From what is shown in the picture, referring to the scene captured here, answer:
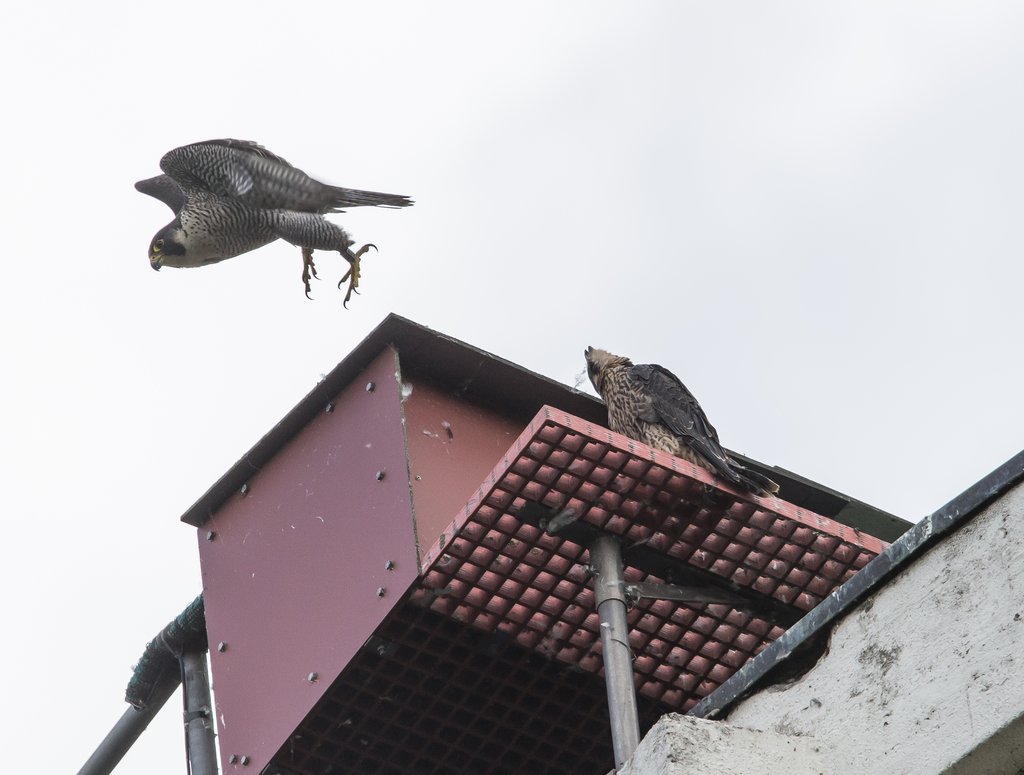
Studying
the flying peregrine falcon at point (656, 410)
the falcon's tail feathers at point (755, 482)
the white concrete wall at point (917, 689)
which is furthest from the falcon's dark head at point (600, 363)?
the white concrete wall at point (917, 689)

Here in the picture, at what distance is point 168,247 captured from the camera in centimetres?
765

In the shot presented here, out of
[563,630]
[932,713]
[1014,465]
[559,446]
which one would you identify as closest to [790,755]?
[932,713]

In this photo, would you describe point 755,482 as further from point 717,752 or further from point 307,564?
point 717,752

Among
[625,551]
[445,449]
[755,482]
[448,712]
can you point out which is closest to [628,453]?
[625,551]

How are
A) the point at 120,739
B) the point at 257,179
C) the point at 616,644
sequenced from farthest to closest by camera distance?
the point at 257,179, the point at 120,739, the point at 616,644

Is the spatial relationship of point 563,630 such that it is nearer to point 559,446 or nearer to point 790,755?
point 559,446

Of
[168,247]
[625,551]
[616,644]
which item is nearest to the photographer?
[616,644]

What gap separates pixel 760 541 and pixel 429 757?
1491 mm

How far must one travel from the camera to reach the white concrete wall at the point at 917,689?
12.2 feet

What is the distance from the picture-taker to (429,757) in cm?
652

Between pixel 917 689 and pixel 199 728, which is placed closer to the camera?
pixel 917 689

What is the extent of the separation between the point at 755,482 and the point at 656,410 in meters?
0.91

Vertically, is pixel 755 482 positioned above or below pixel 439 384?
below

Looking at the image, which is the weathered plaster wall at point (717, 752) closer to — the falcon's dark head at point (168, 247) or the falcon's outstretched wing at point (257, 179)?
the falcon's outstretched wing at point (257, 179)
